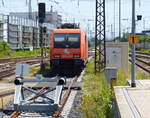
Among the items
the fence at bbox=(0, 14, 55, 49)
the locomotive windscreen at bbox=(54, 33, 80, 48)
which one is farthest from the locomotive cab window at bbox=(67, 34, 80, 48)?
the fence at bbox=(0, 14, 55, 49)

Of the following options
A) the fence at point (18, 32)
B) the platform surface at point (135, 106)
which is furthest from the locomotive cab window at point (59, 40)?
the fence at point (18, 32)

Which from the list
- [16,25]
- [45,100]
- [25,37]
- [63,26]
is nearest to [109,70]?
[45,100]

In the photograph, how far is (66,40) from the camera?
28.8m

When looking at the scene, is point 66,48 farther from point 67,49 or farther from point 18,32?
point 18,32

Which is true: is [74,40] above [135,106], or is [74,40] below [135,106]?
above

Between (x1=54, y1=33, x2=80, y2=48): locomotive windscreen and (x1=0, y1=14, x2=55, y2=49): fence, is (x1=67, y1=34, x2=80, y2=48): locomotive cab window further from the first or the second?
(x1=0, y1=14, x2=55, y2=49): fence

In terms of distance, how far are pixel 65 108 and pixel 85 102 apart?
314cm

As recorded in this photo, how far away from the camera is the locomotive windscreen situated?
28734mm

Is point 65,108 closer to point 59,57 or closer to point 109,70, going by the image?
point 109,70

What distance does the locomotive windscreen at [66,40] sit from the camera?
1131 inches

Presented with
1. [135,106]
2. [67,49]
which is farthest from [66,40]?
[135,106]

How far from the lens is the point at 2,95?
17.8m

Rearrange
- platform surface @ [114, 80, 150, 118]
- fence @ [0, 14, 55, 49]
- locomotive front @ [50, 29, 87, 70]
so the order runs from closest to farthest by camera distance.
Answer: platform surface @ [114, 80, 150, 118], locomotive front @ [50, 29, 87, 70], fence @ [0, 14, 55, 49]

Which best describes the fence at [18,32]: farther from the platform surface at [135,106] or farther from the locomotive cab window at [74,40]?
the platform surface at [135,106]
